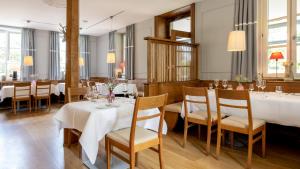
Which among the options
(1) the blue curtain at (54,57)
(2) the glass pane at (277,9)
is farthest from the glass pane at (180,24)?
(1) the blue curtain at (54,57)

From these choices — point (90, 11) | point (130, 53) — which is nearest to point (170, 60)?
point (90, 11)

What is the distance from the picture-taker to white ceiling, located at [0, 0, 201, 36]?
5.09m

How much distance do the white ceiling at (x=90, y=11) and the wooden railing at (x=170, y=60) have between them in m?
1.32

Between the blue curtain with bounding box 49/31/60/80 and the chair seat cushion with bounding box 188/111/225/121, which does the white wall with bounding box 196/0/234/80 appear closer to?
the chair seat cushion with bounding box 188/111/225/121

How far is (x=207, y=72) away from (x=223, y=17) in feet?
3.92

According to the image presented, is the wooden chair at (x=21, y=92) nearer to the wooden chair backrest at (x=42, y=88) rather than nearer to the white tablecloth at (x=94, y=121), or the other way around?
the wooden chair backrest at (x=42, y=88)

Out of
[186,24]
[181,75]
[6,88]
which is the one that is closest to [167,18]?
[186,24]

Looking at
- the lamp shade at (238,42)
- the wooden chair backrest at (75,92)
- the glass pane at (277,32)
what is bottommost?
the wooden chair backrest at (75,92)

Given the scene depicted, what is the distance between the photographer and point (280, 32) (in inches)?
146

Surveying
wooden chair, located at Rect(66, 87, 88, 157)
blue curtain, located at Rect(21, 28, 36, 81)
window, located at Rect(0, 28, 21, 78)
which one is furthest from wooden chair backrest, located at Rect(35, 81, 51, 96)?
wooden chair, located at Rect(66, 87, 88, 157)

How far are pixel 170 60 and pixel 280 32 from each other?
77.8 inches

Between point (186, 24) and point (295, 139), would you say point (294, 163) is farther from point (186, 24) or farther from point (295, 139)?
point (186, 24)

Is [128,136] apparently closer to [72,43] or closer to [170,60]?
[72,43]

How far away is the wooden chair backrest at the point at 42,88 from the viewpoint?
5.91 m
